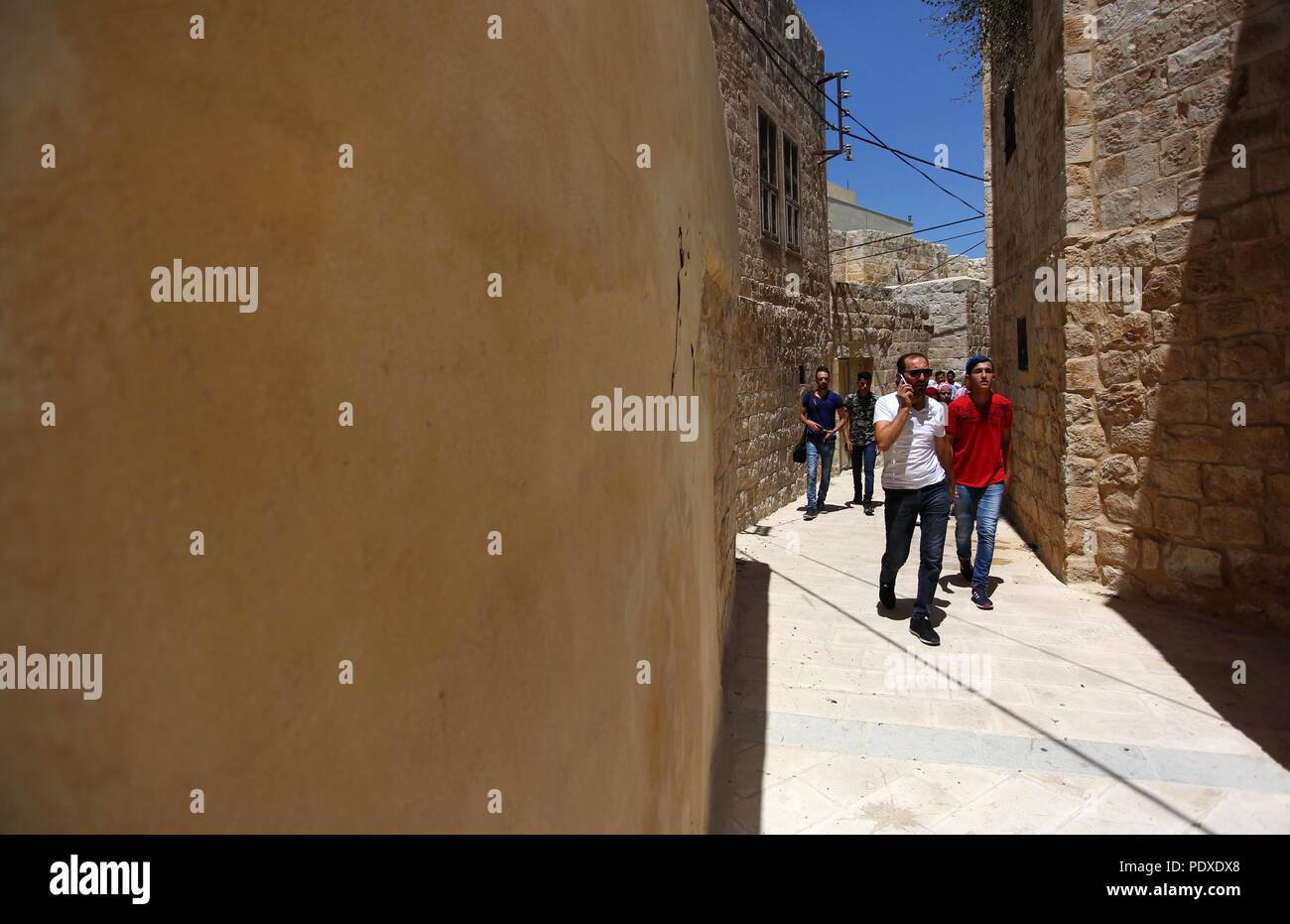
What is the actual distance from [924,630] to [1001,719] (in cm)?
113

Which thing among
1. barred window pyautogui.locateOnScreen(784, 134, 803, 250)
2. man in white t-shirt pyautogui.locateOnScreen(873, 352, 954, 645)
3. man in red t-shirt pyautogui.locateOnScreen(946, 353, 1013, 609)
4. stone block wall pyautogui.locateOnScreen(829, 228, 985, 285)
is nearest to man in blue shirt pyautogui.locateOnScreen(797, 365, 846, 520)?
barred window pyautogui.locateOnScreen(784, 134, 803, 250)

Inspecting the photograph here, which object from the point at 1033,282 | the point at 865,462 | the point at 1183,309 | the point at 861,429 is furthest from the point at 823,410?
the point at 1183,309

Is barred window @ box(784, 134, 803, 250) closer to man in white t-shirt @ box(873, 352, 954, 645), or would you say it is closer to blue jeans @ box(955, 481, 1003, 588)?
blue jeans @ box(955, 481, 1003, 588)

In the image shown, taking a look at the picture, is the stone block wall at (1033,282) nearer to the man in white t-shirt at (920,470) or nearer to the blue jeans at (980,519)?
the blue jeans at (980,519)

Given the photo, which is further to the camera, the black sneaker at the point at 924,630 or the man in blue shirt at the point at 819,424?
the man in blue shirt at the point at 819,424

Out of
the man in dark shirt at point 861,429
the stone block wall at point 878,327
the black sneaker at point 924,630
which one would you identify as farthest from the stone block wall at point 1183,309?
the stone block wall at point 878,327

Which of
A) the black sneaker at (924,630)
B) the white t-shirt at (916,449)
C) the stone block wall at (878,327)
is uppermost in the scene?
the stone block wall at (878,327)

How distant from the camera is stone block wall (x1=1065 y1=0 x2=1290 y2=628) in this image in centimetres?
487

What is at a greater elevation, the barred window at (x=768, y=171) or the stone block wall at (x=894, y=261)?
the stone block wall at (x=894, y=261)

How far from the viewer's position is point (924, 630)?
5.02 m

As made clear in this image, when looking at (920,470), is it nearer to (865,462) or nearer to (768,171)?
(865,462)

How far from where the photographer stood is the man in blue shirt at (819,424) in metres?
9.19
